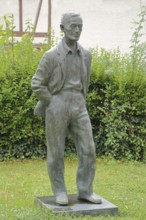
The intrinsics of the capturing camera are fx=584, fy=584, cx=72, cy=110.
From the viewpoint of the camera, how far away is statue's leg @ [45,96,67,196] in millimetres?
7184

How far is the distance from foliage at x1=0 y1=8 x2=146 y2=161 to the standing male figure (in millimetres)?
3804

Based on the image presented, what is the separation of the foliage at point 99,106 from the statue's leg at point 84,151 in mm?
3779

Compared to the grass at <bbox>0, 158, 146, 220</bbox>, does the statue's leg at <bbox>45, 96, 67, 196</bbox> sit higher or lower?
higher

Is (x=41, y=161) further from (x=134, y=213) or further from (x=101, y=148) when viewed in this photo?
(x=134, y=213)

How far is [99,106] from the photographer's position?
37.4 feet

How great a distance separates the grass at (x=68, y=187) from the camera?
7.23 m

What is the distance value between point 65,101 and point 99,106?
4.25 meters

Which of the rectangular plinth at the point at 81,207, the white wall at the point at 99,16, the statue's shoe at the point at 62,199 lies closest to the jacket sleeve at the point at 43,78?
the statue's shoe at the point at 62,199

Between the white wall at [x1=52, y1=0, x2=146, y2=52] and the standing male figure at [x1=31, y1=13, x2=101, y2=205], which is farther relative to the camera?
the white wall at [x1=52, y1=0, x2=146, y2=52]

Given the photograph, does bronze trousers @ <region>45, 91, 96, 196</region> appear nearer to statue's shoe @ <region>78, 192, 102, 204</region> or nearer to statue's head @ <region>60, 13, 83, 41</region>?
statue's shoe @ <region>78, 192, 102, 204</region>

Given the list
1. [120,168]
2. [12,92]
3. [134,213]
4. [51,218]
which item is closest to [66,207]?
[51,218]

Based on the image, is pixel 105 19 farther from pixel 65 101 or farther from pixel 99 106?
pixel 65 101

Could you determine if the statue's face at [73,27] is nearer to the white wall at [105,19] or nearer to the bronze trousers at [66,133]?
the bronze trousers at [66,133]

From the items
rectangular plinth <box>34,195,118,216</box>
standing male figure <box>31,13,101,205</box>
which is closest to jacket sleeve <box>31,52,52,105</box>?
standing male figure <box>31,13,101,205</box>
